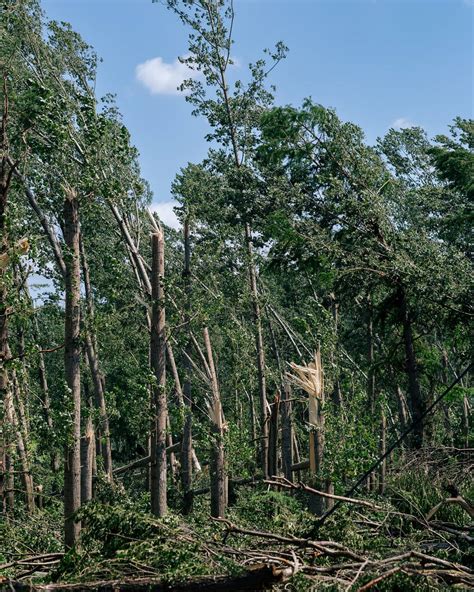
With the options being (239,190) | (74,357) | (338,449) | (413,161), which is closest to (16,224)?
(74,357)

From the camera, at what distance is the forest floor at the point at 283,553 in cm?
746

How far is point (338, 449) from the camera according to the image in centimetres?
1675

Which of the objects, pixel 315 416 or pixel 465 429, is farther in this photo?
pixel 465 429

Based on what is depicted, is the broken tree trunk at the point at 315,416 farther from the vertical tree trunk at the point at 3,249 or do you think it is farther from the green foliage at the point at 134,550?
the green foliage at the point at 134,550

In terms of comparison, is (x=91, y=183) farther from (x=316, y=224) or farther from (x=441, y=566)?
(x=441, y=566)

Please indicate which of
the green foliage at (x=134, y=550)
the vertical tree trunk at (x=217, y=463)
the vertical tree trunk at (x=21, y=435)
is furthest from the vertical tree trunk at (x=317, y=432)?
the green foliage at (x=134, y=550)

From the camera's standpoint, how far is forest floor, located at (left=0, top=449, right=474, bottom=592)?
746 cm

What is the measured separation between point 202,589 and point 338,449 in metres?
9.50

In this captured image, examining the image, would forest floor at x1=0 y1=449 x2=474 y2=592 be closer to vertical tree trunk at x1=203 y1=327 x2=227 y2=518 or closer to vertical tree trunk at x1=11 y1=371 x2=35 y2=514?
vertical tree trunk at x1=11 y1=371 x2=35 y2=514

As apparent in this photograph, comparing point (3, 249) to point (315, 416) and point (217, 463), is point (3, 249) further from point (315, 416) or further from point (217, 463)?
point (217, 463)

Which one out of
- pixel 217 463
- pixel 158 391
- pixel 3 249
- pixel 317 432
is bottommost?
pixel 217 463

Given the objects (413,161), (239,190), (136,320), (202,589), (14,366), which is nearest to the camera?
(202,589)

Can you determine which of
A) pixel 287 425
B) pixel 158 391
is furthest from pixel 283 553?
pixel 287 425

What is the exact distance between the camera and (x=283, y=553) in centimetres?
816
